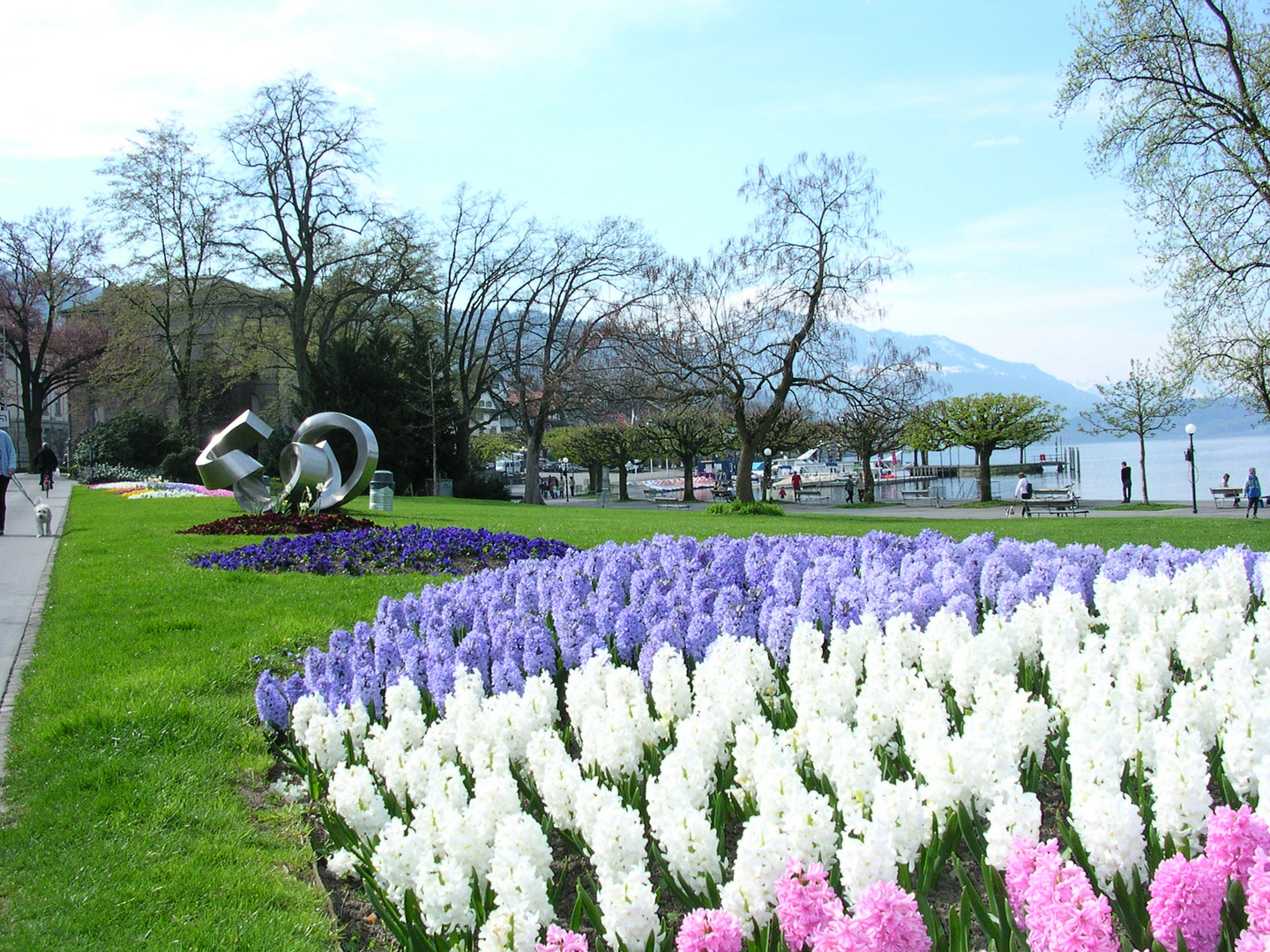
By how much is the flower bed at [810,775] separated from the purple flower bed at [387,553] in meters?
4.96

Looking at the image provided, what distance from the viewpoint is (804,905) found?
98.0 inches

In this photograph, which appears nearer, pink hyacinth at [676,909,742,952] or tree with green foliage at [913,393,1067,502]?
pink hyacinth at [676,909,742,952]

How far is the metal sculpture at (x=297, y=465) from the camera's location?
1745 cm

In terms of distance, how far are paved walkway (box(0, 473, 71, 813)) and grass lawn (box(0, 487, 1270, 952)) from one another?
0.14m

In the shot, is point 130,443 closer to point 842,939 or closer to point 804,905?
point 804,905

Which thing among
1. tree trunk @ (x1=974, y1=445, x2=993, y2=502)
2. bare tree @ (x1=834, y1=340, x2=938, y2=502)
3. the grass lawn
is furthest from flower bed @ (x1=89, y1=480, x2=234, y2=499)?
tree trunk @ (x1=974, y1=445, x2=993, y2=502)

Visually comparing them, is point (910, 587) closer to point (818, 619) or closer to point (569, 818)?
point (818, 619)

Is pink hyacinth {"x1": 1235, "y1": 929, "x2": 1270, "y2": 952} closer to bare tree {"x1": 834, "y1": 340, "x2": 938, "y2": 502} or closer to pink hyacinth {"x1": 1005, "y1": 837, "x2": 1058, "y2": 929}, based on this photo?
pink hyacinth {"x1": 1005, "y1": 837, "x2": 1058, "y2": 929}

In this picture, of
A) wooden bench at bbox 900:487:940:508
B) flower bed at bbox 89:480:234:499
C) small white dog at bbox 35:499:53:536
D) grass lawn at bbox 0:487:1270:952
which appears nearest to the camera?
grass lawn at bbox 0:487:1270:952

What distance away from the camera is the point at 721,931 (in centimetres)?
247

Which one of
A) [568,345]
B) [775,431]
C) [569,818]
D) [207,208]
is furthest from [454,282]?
[569,818]

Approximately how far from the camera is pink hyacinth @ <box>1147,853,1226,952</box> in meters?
Result: 2.43

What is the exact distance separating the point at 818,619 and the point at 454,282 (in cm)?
3893

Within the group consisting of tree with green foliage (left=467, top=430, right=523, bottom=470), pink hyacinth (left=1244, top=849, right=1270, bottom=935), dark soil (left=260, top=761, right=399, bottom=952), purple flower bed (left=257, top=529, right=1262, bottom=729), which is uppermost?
tree with green foliage (left=467, top=430, right=523, bottom=470)
